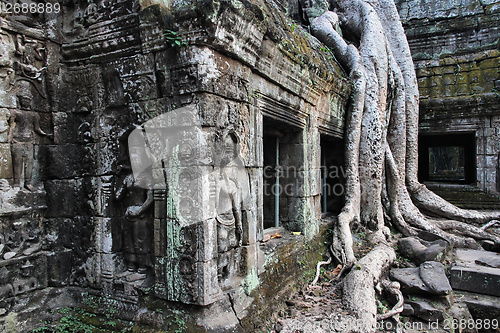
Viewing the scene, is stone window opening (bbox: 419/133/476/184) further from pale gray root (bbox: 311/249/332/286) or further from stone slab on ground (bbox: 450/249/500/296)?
pale gray root (bbox: 311/249/332/286)

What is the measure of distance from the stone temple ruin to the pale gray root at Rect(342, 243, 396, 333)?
2.01 ft

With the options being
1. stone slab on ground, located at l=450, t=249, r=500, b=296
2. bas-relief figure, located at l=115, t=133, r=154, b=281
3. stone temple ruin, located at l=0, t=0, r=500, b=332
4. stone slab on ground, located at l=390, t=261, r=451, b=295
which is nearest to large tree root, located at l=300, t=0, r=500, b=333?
stone slab on ground, located at l=390, t=261, r=451, b=295

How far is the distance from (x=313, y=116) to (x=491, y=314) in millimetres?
3139

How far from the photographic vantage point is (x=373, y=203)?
5.66 m

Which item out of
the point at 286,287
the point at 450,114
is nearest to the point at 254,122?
the point at 286,287

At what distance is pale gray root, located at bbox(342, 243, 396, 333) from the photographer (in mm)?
3055

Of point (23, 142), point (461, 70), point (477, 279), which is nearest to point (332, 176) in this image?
point (477, 279)

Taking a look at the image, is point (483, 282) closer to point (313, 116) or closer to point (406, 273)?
point (406, 273)

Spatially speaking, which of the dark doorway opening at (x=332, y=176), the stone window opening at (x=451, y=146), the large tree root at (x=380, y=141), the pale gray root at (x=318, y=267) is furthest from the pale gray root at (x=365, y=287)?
the stone window opening at (x=451, y=146)

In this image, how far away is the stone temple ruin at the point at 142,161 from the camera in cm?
254

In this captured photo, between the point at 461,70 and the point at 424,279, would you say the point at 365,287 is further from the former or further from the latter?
the point at 461,70

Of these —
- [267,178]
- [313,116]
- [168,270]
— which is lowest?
[168,270]

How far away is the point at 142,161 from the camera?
2.86 metres

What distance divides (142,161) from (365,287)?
2660 millimetres
